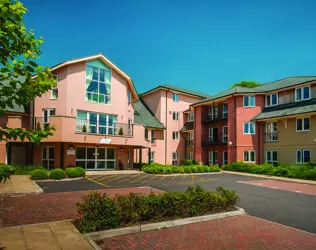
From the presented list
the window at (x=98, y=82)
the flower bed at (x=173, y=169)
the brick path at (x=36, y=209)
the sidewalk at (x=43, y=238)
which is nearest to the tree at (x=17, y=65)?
the sidewalk at (x=43, y=238)

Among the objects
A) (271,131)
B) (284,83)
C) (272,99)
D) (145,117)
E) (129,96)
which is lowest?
(271,131)

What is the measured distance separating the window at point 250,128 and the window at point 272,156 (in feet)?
9.24

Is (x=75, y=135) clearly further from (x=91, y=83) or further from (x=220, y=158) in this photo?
(x=220, y=158)

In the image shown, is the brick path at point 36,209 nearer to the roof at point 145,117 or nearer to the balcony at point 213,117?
the roof at point 145,117

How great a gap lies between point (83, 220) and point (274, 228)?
5.71 m

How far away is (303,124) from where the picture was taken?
26109 mm

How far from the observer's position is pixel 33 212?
8.96 m

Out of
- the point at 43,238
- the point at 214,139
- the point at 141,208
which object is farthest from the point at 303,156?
the point at 43,238

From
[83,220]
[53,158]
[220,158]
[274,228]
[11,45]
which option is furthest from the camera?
[220,158]

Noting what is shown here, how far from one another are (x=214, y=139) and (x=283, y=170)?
12.0m

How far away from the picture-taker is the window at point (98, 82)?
2639 cm

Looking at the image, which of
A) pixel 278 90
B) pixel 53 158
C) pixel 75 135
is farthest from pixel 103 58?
pixel 278 90

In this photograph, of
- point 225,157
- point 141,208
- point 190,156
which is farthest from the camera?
point 190,156

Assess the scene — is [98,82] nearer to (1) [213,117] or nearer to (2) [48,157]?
(2) [48,157]
